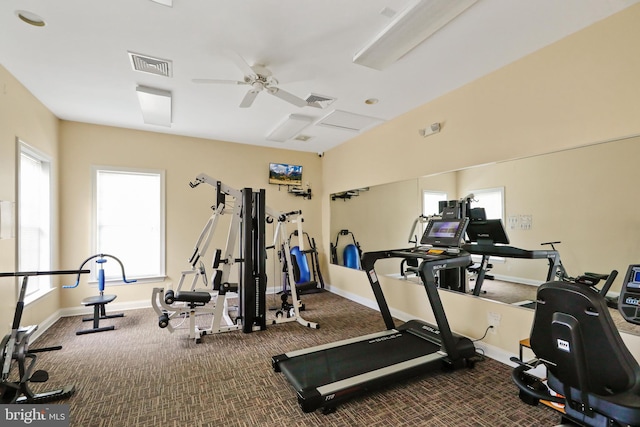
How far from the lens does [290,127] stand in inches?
182

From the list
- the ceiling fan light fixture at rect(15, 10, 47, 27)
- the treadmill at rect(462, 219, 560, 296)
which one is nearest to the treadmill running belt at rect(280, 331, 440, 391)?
the treadmill at rect(462, 219, 560, 296)

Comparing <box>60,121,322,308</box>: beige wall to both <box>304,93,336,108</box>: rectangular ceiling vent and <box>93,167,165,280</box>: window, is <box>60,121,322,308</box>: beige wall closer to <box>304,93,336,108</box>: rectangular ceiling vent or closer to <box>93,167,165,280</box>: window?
<box>93,167,165,280</box>: window

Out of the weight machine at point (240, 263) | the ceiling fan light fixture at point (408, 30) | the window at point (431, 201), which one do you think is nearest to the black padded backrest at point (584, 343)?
the ceiling fan light fixture at point (408, 30)

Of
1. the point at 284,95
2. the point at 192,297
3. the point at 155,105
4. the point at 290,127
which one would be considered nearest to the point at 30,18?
the point at 155,105

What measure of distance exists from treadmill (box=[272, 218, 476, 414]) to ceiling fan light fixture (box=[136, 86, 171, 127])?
3.08m

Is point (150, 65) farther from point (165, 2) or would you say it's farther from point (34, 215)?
point (34, 215)

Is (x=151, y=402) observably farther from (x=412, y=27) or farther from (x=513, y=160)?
(x=513, y=160)

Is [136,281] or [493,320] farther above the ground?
[136,281]

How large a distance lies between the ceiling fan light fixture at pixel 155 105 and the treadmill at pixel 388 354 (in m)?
3.08

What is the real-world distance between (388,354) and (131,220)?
445cm

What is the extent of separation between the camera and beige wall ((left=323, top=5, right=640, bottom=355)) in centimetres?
221

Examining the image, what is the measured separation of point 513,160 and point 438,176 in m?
0.89

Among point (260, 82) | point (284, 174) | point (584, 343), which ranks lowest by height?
point (584, 343)

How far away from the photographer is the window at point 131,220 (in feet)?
15.3
